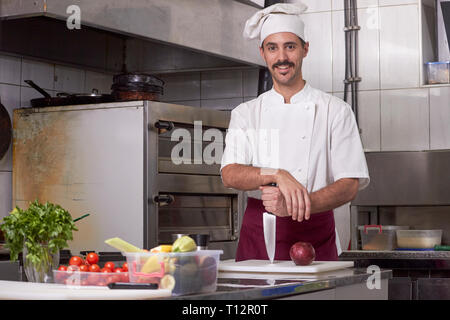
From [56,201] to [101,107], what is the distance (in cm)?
43

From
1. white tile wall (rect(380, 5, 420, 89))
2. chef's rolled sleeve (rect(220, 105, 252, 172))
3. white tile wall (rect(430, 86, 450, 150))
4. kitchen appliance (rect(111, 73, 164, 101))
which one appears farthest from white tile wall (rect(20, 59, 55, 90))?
white tile wall (rect(430, 86, 450, 150))

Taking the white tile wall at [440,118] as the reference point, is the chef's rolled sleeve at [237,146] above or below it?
below

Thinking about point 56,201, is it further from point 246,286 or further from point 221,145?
point 246,286

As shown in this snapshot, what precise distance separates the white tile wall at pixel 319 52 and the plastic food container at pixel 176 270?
9.16ft

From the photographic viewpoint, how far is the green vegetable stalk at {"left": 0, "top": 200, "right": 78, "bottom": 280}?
169 cm

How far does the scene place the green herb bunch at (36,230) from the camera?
170 centimetres

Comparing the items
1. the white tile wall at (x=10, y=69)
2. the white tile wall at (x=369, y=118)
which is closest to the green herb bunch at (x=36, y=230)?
the white tile wall at (x=10, y=69)

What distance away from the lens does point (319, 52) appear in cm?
422

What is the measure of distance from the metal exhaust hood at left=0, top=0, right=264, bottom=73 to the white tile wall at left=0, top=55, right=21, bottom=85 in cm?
4

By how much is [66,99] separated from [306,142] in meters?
1.16

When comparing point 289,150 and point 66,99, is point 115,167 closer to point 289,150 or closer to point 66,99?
point 66,99

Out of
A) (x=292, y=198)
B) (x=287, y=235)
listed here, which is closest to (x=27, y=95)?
(x=287, y=235)

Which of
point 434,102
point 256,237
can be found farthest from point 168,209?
point 434,102

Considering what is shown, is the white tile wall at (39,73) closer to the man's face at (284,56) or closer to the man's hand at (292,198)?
the man's face at (284,56)
